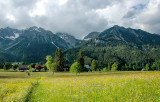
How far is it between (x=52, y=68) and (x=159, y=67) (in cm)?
16695

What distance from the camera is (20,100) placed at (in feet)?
30.6

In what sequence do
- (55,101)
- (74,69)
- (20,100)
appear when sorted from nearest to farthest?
(55,101) → (20,100) → (74,69)

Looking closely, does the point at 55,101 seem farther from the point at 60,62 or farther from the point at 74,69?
the point at 60,62

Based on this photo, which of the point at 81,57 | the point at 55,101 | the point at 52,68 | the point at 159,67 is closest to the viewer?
the point at 55,101

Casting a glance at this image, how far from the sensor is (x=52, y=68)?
236ft

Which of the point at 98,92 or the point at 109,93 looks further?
the point at 98,92

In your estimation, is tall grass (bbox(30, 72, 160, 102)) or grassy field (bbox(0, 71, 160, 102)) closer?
tall grass (bbox(30, 72, 160, 102))

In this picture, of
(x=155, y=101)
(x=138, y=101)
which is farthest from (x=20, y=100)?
(x=155, y=101)

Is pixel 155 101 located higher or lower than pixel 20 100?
higher

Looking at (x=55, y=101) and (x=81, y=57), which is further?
(x=81, y=57)

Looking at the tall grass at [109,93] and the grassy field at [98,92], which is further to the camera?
the grassy field at [98,92]

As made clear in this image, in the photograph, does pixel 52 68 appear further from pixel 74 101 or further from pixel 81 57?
pixel 74 101

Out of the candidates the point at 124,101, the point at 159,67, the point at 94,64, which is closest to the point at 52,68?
the point at 94,64

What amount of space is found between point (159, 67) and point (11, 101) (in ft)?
674
